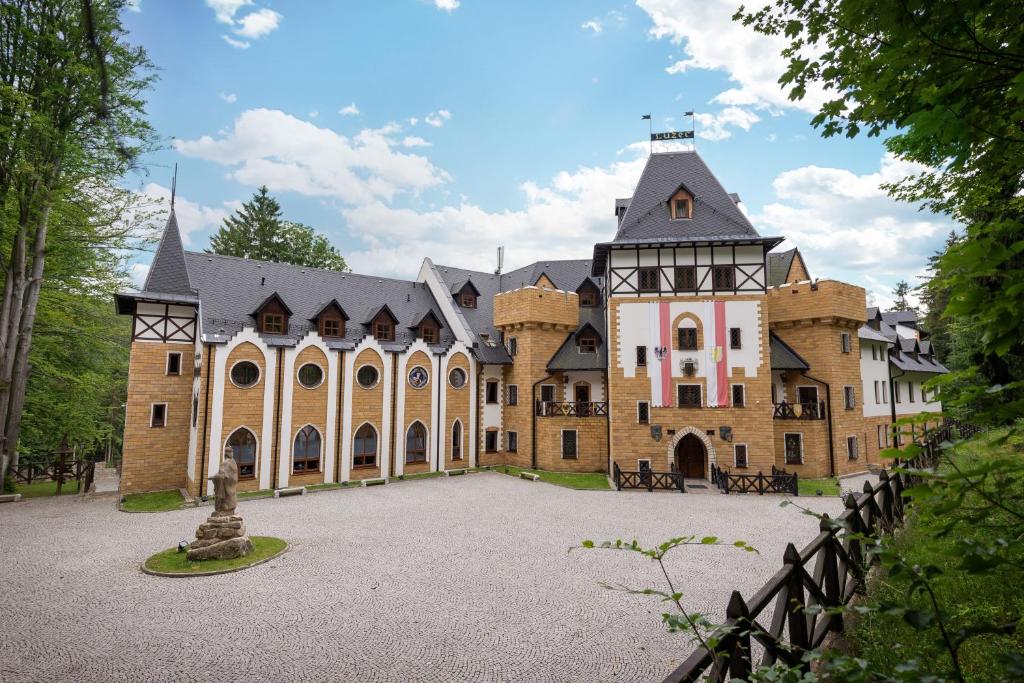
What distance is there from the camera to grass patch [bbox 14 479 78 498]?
64.4ft

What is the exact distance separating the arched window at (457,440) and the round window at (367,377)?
4.93 metres

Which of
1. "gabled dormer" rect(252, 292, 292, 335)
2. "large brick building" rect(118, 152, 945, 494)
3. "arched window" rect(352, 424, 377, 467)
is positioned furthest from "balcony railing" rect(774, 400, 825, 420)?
"gabled dormer" rect(252, 292, 292, 335)

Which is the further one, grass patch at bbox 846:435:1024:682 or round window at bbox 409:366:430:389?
round window at bbox 409:366:430:389

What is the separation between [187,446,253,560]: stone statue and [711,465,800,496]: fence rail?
17076 mm

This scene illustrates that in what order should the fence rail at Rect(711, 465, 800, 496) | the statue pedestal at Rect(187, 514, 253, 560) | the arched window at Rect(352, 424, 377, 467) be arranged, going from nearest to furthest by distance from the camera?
the statue pedestal at Rect(187, 514, 253, 560) < the fence rail at Rect(711, 465, 800, 496) < the arched window at Rect(352, 424, 377, 467)

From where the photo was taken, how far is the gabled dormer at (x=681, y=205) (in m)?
23.1

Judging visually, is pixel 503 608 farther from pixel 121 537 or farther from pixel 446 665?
pixel 121 537

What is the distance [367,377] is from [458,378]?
16.2ft

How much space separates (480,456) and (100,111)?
2330cm

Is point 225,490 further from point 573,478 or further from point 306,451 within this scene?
point 573,478

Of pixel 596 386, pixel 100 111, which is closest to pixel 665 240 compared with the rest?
pixel 596 386

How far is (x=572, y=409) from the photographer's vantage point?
2456 cm

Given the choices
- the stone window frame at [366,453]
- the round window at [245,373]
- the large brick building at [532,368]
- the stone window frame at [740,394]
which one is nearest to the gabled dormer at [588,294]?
the large brick building at [532,368]

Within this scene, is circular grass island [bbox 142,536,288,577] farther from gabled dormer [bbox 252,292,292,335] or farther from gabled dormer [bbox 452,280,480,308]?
gabled dormer [bbox 452,280,480,308]
